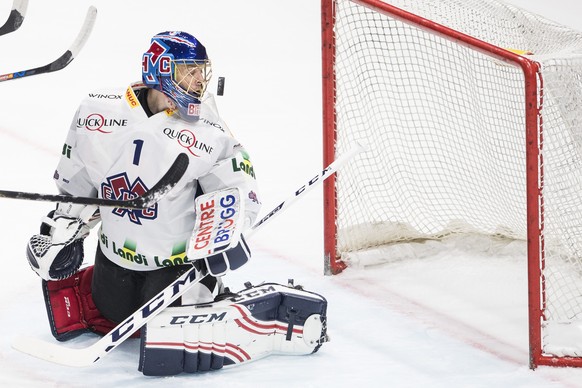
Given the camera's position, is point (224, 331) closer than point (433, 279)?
Yes

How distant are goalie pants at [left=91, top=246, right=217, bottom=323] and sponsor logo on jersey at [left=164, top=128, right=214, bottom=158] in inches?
13.5

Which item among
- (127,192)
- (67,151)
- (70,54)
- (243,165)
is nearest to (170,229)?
(127,192)

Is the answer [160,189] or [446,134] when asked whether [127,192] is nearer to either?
[160,189]

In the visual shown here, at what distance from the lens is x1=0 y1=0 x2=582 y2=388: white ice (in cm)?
299

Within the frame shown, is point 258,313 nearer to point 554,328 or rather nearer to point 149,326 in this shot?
point 149,326

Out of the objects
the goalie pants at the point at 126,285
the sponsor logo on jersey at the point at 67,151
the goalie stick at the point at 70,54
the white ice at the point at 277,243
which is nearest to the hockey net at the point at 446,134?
the white ice at the point at 277,243

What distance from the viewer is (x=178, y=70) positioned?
2.87m

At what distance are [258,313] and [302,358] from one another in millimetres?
183

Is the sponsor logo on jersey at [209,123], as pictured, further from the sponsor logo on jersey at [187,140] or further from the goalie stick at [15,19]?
the goalie stick at [15,19]

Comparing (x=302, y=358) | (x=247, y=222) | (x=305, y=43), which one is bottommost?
(x=302, y=358)

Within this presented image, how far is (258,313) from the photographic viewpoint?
3.05m

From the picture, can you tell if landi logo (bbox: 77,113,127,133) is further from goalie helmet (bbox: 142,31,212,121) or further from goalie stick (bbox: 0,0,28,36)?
goalie stick (bbox: 0,0,28,36)

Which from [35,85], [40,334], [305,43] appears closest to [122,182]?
[40,334]

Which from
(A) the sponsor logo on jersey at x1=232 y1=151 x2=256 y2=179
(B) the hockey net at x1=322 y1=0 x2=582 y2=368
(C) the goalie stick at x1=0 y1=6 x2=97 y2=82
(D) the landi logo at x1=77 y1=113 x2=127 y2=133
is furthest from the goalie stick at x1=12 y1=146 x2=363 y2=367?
(C) the goalie stick at x1=0 y1=6 x2=97 y2=82
